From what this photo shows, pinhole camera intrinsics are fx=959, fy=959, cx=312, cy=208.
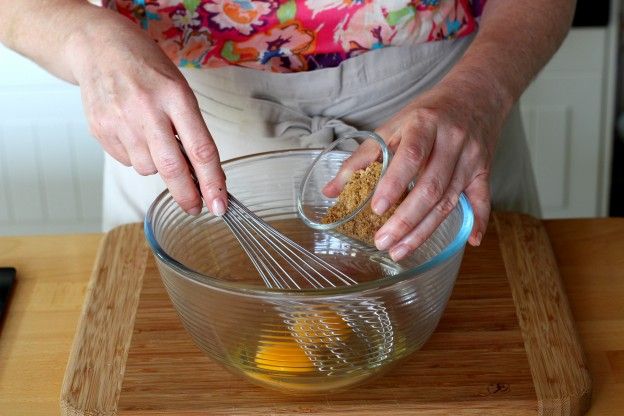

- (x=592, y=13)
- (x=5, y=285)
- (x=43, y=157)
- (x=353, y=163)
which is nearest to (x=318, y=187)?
(x=353, y=163)

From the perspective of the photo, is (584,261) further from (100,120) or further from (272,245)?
(100,120)

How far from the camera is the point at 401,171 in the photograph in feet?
2.52

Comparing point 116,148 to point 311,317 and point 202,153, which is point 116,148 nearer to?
point 202,153

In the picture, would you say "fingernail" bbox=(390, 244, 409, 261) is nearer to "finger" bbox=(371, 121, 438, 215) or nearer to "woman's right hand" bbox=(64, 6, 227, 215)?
"finger" bbox=(371, 121, 438, 215)

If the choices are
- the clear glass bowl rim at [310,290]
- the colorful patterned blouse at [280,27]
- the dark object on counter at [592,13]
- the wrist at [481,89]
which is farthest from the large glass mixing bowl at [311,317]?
the dark object on counter at [592,13]

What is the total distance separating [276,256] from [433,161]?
0.56 feet

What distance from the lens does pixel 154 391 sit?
0.78 meters

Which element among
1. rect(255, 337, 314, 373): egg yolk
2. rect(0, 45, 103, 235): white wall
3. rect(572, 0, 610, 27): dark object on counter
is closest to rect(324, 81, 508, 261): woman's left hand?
rect(255, 337, 314, 373): egg yolk

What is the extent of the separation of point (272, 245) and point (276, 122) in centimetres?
27

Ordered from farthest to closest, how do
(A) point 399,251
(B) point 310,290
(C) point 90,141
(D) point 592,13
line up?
1. (C) point 90,141
2. (D) point 592,13
3. (A) point 399,251
4. (B) point 310,290

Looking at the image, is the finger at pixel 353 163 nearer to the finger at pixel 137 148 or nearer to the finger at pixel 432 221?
the finger at pixel 432 221

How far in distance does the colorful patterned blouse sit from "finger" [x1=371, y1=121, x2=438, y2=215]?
25 cm

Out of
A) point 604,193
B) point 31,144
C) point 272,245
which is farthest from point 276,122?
point 604,193

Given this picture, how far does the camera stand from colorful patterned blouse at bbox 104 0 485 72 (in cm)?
99
